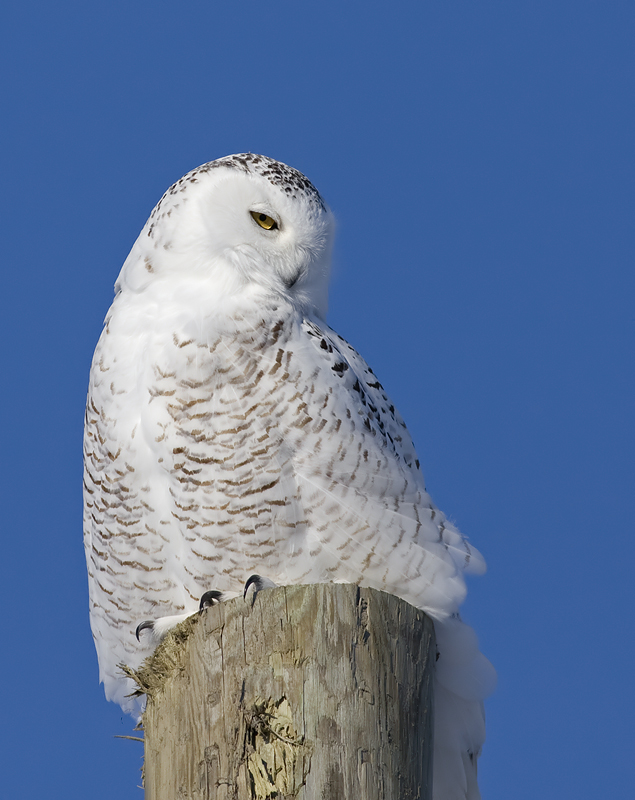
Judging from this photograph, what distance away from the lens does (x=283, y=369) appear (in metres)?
3.35

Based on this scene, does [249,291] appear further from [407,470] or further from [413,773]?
[413,773]

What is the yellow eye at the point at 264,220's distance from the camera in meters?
3.65

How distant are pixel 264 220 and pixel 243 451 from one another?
93cm

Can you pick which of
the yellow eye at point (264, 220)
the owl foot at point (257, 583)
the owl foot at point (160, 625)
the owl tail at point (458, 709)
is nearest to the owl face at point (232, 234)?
the yellow eye at point (264, 220)

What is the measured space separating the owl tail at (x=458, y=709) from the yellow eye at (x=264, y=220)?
156 centimetres

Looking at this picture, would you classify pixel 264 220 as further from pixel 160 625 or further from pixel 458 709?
pixel 458 709

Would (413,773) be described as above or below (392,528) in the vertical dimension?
below

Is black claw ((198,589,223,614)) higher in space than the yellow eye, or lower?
lower

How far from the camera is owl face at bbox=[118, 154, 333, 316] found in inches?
140

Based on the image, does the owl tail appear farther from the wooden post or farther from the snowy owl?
the wooden post

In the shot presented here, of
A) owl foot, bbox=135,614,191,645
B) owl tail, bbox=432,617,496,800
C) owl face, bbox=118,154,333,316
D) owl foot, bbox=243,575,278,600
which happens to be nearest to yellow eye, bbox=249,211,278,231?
owl face, bbox=118,154,333,316

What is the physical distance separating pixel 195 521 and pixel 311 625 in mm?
761

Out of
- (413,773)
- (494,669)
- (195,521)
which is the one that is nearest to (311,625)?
(413,773)

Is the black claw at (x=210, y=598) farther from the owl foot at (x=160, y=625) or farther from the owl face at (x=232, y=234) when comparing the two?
the owl face at (x=232, y=234)
